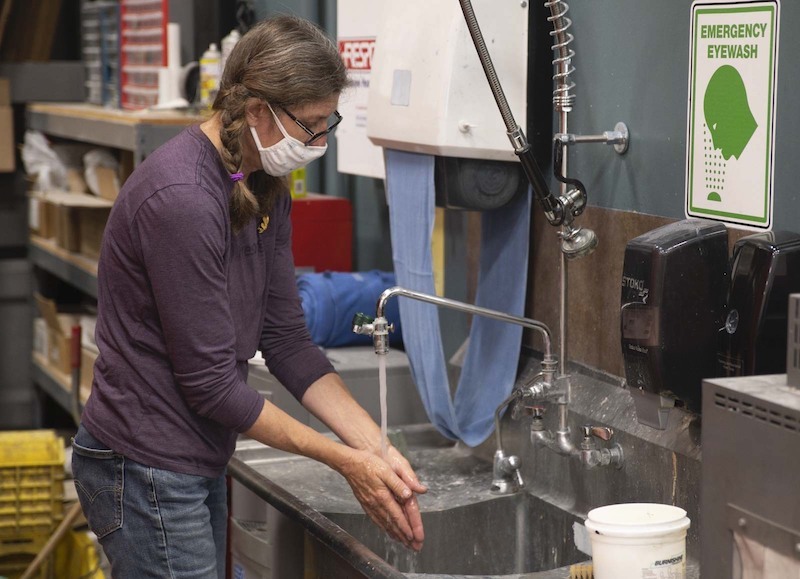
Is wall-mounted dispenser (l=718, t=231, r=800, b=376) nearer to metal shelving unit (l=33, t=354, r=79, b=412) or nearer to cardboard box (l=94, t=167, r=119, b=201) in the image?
cardboard box (l=94, t=167, r=119, b=201)

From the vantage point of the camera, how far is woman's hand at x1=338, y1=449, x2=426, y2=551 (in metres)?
1.97

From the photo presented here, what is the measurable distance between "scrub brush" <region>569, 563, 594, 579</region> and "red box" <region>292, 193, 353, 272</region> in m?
1.65

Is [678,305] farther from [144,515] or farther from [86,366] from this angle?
[86,366]

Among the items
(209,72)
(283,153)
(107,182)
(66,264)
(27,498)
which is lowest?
(27,498)

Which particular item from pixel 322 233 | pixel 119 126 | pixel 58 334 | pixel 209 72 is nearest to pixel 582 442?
pixel 322 233

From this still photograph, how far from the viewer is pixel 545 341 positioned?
233 cm

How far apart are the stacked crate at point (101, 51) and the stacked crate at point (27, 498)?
1494mm

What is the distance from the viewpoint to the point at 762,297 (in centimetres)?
171

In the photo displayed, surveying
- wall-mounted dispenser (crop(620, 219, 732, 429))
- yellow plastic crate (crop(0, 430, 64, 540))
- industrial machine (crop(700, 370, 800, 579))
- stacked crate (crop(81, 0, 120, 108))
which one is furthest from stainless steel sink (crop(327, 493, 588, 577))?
stacked crate (crop(81, 0, 120, 108))

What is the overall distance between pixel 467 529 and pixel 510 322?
45cm

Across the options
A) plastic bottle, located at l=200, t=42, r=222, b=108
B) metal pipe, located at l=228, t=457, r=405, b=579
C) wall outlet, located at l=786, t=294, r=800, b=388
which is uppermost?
plastic bottle, located at l=200, t=42, r=222, b=108

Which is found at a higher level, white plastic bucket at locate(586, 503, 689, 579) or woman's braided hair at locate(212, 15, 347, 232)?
woman's braided hair at locate(212, 15, 347, 232)

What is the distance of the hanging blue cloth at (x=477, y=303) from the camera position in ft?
8.36

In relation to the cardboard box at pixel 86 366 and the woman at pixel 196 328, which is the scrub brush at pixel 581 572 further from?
the cardboard box at pixel 86 366
